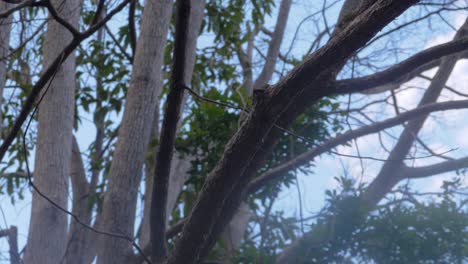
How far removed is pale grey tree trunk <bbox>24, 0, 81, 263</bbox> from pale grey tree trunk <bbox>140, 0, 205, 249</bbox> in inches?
22.7

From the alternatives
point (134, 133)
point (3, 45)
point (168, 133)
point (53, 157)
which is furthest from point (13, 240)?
point (168, 133)

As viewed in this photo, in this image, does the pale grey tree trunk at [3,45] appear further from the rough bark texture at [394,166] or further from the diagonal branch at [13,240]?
the rough bark texture at [394,166]

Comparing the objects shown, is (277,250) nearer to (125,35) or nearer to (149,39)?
(149,39)

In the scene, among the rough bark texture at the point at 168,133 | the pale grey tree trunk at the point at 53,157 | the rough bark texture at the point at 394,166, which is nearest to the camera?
the rough bark texture at the point at 168,133

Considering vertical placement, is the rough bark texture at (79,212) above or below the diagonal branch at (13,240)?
above

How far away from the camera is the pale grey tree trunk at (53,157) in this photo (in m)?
3.94

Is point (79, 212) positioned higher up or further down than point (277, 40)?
further down

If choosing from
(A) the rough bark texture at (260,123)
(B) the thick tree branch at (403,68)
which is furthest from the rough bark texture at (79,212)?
(B) the thick tree branch at (403,68)

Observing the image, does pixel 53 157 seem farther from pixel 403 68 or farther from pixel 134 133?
pixel 403 68

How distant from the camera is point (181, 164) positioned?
16.7ft

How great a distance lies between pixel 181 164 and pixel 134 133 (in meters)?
1.15

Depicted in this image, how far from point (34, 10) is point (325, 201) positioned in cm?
331

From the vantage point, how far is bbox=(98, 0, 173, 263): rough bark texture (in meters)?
3.68

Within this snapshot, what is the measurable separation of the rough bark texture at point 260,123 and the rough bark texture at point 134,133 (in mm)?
794
